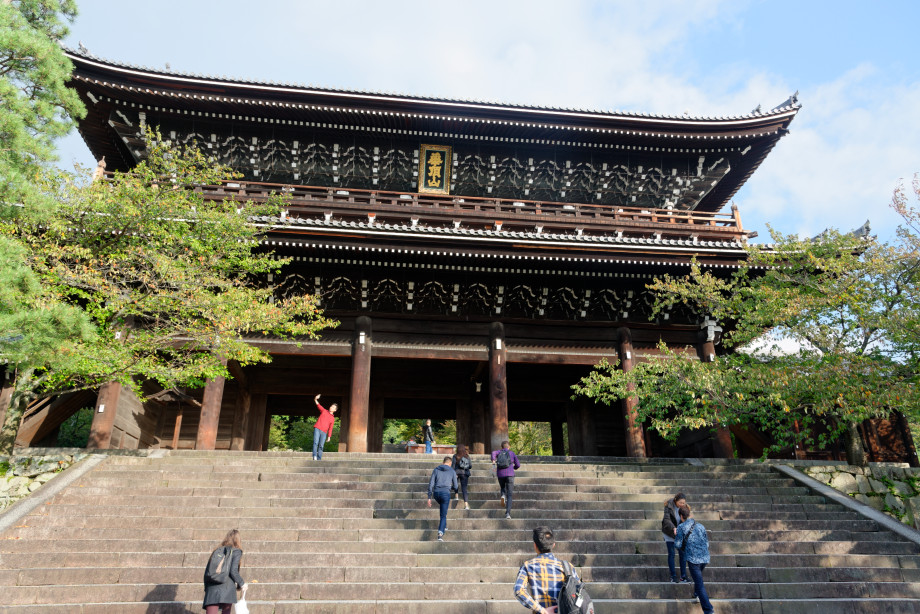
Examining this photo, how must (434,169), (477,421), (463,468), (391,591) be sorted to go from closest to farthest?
1. (391,591)
2. (463,468)
3. (434,169)
4. (477,421)

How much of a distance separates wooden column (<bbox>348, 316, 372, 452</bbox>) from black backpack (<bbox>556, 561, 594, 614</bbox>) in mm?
10043

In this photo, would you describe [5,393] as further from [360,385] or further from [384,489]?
[384,489]

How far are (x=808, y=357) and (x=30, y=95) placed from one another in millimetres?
15992

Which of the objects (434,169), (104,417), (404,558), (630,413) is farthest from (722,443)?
(104,417)

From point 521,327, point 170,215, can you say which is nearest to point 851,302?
point 521,327

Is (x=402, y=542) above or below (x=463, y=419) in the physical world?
below

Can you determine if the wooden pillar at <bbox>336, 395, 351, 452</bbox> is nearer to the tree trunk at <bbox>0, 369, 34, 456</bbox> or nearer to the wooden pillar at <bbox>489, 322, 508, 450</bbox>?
the wooden pillar at <bbox>489, 322, 508, 450</bbox>

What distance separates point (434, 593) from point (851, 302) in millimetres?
9300

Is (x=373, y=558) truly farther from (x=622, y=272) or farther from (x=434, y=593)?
(x=622, y=272)

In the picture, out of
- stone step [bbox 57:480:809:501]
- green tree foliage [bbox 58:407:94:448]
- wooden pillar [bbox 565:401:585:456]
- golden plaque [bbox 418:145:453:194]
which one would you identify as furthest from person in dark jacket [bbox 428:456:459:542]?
green tree foliage [bbox 58:407:94:448]

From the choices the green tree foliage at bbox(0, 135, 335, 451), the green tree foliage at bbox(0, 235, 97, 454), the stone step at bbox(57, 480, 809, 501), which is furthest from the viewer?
the green tree foliage at bbox(0, 135, 335, 451)

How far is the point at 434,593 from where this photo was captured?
284 inches

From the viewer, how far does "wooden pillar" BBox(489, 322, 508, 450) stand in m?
14.7

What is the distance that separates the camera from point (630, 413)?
49.2ft
